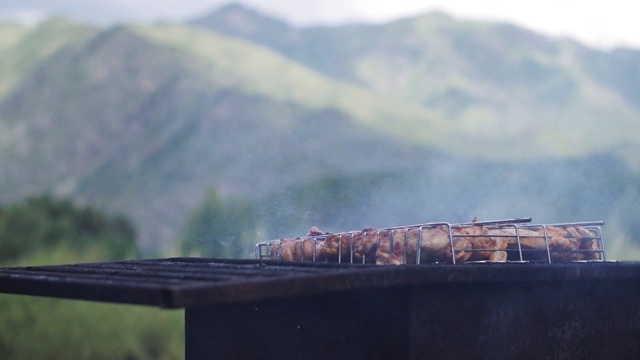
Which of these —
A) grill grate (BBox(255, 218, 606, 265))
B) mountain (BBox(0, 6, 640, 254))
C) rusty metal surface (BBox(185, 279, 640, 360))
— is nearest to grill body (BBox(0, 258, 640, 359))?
rusty metal surface (BBox(185, 279, 640, 360))

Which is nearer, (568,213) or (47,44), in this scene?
(568,213)

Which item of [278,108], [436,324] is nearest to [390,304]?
[436,324]

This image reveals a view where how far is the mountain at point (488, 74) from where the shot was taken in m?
7.40

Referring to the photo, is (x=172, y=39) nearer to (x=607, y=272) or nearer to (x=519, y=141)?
(x=519, y=141)

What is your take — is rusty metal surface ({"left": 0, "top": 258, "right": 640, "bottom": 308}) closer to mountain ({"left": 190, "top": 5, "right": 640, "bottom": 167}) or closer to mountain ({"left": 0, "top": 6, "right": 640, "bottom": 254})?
mountain ({"left": 0, "top": 6, "right": 640, "bottom": 254})

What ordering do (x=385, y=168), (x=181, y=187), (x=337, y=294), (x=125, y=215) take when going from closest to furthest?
(x=337, y=294) → (x=385, y=168) → (x=125, y=215) → (x=181, y=187)

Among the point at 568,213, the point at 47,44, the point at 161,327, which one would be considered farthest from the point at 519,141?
the point at 47,44

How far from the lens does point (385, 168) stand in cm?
723

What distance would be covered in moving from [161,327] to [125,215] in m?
1.59

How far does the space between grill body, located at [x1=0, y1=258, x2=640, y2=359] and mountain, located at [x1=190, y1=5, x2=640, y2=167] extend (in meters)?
3.75

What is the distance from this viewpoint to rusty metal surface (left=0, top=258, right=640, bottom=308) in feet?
5.94

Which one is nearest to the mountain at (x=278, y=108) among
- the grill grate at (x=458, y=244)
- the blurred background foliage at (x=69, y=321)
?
the blurred background foliage at (x=69, y=321)

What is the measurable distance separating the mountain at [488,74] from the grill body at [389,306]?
12.3 ft

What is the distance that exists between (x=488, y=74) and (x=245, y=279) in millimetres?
7745
